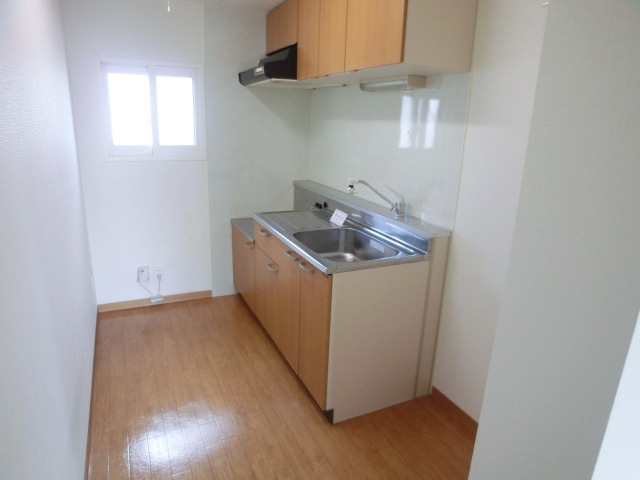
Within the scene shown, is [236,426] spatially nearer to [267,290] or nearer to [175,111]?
[267,290]

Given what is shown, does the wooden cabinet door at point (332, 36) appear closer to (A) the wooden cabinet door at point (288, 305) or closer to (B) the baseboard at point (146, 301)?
(A) the wooden cabinet door at point (288, 305)

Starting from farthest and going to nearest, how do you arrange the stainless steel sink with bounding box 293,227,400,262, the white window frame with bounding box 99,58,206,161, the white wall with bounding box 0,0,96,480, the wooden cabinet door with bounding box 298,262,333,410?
the white window frame with bounding box 99,58,206,161 → the stainless steel sink with bounding box 293,227,400,262 → the wooden cabinet door with bounding box 298,262,333,410 → the white wall with bounding box 0,0,96,480

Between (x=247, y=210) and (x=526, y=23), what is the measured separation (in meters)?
2.63

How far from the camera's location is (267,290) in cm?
301

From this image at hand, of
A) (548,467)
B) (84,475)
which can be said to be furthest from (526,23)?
(84,475)

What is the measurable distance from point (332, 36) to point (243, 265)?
1935mm

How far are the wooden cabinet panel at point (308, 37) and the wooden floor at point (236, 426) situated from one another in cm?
195

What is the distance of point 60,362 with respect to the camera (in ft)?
5.01

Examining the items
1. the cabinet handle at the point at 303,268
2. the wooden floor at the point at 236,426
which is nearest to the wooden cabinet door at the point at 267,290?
the wooden floor at the point at 236,426

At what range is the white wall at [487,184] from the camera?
1847 mm

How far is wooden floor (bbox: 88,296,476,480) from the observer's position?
200 centimetres

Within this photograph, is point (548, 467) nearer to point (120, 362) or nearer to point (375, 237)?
point (375, 237)

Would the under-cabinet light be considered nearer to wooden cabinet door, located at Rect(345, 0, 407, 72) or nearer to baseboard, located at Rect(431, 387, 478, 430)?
wooden cabinet door, located at Rect(345, 0, 407, 72)

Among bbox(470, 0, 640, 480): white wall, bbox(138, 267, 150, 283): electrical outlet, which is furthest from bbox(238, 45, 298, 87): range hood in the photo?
bbox(470, 0, 640, 480): white wall
